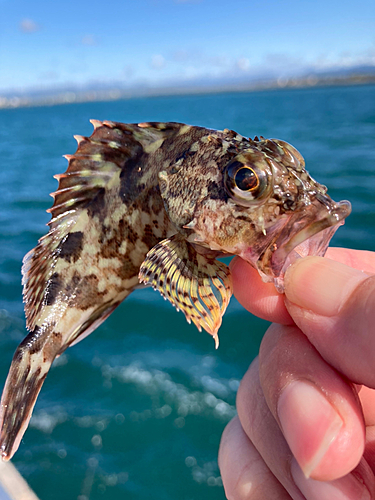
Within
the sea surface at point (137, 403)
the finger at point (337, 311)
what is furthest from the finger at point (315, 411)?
the sea surface at point (137, 403)

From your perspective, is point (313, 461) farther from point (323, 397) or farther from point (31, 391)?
point (31, 391)

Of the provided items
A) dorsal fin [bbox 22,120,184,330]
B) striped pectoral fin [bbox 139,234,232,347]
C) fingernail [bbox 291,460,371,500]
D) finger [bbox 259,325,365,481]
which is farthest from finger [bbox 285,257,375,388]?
dorsal fin [bbox 22,120,184,330]

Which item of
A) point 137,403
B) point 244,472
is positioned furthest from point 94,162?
point 137,403

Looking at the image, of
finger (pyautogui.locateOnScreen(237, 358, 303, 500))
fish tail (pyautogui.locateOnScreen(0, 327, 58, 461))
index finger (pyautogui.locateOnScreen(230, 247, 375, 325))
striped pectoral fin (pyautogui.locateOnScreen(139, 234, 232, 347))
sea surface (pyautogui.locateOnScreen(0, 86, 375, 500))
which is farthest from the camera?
sea surface (pyautogui.locateOnScreen(0, 86, 375, 500))

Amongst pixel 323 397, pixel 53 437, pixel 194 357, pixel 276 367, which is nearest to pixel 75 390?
pixel 53 437

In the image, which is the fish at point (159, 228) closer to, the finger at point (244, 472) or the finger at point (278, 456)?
the finger at point (278, 456)

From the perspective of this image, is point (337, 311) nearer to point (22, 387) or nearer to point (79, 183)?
point (79, 183)

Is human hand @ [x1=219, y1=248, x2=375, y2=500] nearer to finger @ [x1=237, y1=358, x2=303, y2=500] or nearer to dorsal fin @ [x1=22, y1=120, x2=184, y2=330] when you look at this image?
finger @ [x1=237, y1=358, x2=303, y2=500]
